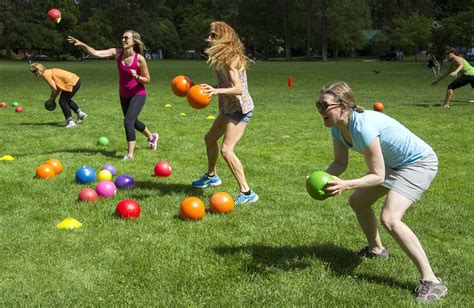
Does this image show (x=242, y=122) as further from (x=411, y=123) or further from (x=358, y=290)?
(x=411, y=123)

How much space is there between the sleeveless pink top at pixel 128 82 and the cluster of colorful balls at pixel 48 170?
1848 millimetres

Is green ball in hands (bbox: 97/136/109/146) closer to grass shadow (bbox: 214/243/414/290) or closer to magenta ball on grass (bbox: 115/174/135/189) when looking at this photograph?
magenta ball on grass (bbox: 115/174/135/189)

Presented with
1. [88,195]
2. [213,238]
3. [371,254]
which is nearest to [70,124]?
[88,195]

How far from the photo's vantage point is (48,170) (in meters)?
7.79

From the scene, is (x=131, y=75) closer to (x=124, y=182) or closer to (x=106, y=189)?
(x=124, y=182)

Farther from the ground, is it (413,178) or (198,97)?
(198,97)

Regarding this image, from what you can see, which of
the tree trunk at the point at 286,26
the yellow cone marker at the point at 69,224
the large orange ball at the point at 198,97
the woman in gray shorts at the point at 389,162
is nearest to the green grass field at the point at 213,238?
the yellow cone marker at the point at 69,224

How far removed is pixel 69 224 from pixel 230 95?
2.35 m

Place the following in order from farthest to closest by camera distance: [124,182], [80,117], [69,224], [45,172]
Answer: [80,117], [45,172], [124,182], [69,224]

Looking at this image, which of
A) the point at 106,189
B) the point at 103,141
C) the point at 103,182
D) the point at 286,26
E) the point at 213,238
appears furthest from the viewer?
the point at 286,26

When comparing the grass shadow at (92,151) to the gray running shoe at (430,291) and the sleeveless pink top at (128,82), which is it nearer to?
the sleeveless pink top at (128,82)

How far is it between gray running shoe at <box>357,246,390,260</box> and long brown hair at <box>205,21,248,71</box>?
2.55 m

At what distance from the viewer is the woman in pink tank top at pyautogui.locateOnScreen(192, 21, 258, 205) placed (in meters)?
6.06

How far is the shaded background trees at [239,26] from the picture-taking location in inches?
3123
